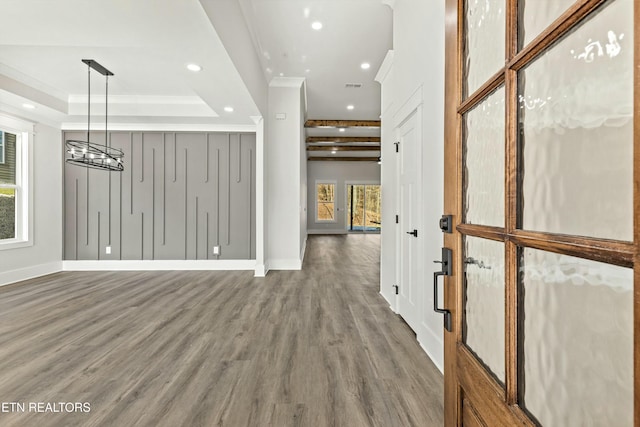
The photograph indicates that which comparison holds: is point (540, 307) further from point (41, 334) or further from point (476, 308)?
point (41, 334)

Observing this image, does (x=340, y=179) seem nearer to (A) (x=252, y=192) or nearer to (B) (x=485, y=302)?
(A) (x=252, y=192)

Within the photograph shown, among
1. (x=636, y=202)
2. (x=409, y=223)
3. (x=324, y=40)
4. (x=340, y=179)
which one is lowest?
(x=409, y=223)

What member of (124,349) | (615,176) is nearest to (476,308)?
(615,176)

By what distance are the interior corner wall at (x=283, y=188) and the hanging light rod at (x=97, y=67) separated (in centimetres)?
246

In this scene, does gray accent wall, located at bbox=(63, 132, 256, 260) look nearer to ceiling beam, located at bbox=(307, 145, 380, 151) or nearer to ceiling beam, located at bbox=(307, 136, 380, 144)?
ceiling beam, located at bbox=(307, 136, 380, 144)

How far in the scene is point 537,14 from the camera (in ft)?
2.00

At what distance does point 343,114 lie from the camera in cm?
743

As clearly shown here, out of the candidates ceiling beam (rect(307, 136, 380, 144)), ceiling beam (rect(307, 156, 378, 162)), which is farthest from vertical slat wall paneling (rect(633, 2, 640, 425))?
ceiling beam (rect(307, 156, 378, 162))

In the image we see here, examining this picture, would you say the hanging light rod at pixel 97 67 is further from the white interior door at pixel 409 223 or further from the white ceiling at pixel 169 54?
the white interior door at pixel 409 223

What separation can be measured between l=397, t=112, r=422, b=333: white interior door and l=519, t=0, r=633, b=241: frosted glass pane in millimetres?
2019

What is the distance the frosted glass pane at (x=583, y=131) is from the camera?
17.1 inches

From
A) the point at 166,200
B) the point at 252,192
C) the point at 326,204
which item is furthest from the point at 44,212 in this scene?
the point at 326,204

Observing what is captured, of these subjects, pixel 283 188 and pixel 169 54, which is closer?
pixel 169 54

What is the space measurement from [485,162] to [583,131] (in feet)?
1.05
